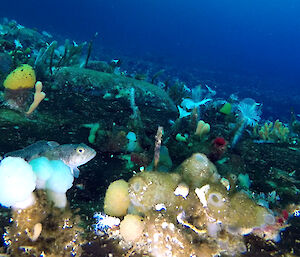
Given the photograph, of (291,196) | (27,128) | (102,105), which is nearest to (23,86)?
(27,128)

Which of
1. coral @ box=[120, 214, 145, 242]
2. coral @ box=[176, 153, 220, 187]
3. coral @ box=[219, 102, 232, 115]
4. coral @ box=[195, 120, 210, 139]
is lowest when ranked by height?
coral @ box=[219, 102, 232, 115]

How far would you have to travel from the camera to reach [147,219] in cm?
223

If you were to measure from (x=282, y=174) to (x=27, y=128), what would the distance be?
4652 mm

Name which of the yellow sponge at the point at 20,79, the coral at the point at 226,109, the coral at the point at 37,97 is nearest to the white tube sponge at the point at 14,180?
the coral at the point at 37,97

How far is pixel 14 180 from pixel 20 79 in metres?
3.26

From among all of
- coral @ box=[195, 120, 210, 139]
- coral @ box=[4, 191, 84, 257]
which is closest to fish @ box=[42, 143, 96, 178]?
coral @ box=[4, 191, 84, 257]

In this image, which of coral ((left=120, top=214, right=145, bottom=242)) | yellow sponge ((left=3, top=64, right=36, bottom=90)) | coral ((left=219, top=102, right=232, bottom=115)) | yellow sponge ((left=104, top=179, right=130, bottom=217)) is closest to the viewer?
coral ((left=120, top=214, right=145, bottom=242))

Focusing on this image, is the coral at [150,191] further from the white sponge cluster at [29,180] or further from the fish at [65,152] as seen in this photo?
the fish at [65,152]

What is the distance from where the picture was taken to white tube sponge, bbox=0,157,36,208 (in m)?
1.72

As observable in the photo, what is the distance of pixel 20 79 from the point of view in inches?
171

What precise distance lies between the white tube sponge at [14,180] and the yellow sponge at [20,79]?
3159 mm

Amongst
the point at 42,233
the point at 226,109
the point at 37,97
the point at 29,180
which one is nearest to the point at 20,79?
the point at 37,97

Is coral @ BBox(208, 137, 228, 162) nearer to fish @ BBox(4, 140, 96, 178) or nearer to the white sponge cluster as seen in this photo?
fish @ BBox(4, 140, 96, 178)

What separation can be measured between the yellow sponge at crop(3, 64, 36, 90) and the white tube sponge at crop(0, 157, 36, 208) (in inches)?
124
